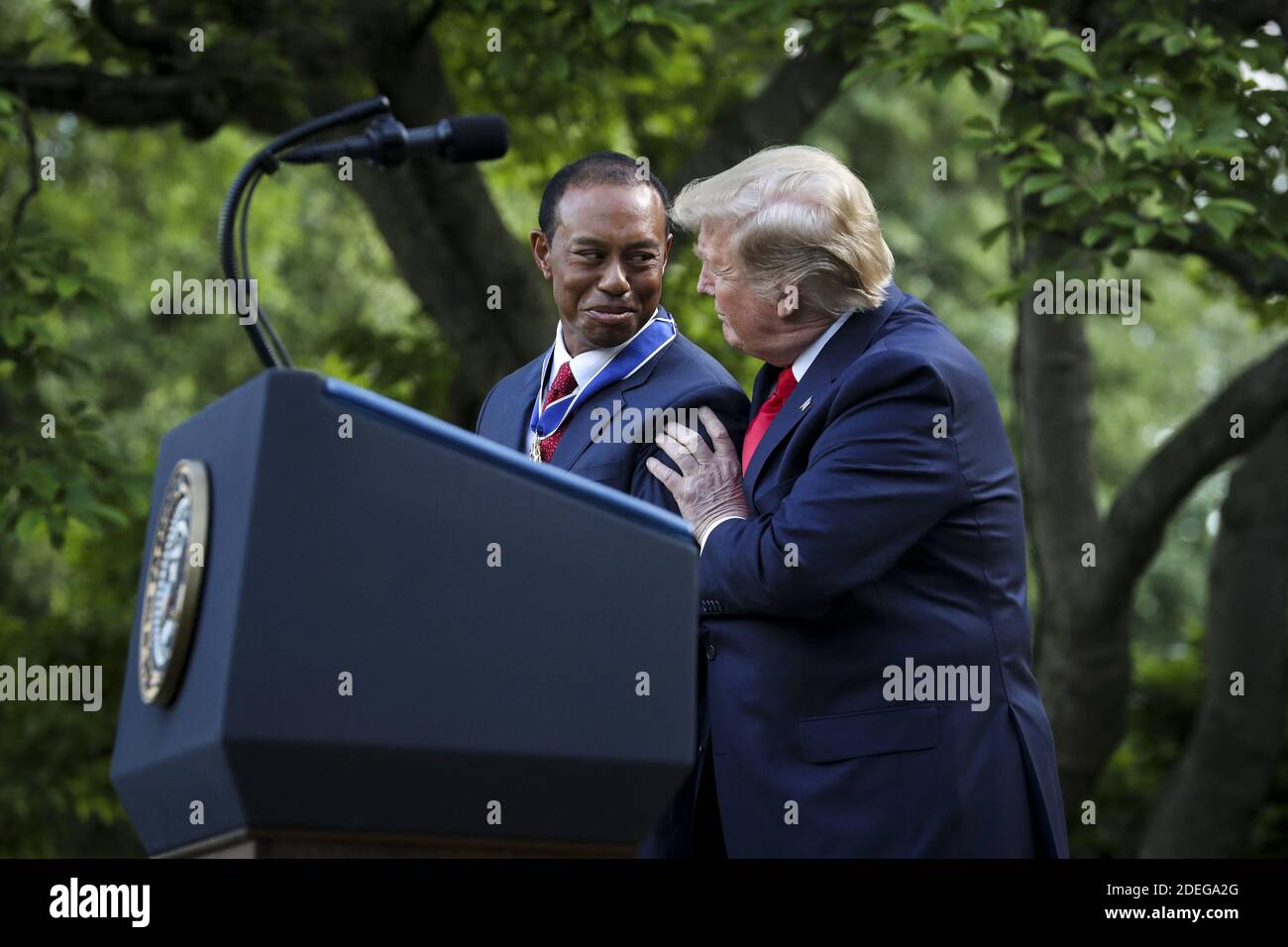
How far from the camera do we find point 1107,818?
30.5 feet

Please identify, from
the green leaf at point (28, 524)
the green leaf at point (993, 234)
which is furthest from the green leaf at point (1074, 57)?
the green leaf at point (28, 524)

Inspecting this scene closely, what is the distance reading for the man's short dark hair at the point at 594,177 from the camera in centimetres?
341

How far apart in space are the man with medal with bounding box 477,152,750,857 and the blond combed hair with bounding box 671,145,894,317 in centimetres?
28

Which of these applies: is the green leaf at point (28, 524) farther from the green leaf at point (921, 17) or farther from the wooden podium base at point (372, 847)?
the wooden podium base at point (372, 847)

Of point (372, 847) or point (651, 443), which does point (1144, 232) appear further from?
point (372, 847)

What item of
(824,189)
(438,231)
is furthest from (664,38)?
(824,189)

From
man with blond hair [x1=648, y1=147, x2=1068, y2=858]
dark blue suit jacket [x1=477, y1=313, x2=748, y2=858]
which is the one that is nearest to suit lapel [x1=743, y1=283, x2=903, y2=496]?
man with blond hair [x1=648, y1=147, x2=1068, y2=858]

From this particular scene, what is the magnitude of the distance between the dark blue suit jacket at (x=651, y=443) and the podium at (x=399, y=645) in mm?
1012

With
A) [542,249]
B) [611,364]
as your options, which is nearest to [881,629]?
[611,364]

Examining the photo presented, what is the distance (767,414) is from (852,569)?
45 cm
